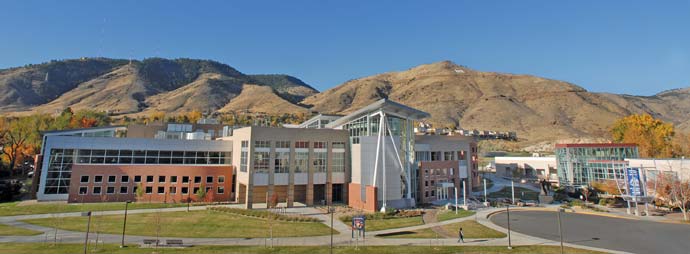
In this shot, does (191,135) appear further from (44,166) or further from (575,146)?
(575,146)

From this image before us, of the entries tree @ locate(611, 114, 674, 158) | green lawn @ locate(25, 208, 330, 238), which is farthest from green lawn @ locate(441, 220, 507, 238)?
tree @ locate(611, 114, 674, 158)

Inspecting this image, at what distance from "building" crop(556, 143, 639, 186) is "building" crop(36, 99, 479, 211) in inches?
1095

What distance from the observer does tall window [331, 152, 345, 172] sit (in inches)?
2024

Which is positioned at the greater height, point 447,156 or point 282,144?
point 282,144

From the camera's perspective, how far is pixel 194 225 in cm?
3453

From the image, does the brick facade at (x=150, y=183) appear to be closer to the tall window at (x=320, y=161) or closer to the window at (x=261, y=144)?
the window at (x=261, y=144)

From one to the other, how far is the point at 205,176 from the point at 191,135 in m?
11.1

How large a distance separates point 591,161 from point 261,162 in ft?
202

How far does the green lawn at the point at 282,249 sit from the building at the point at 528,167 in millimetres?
57784

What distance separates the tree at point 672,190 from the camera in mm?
40303

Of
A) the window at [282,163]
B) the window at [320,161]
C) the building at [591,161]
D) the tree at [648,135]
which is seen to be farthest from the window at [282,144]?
the tree at [648,135]

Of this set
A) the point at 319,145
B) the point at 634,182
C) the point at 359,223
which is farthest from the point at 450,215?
the point at 634,182

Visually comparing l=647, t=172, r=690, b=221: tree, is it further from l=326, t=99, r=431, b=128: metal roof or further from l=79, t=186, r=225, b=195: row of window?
l=79, t=186, r=225, b=195: row of window

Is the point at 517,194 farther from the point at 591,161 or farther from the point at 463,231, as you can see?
the point at 463,231
